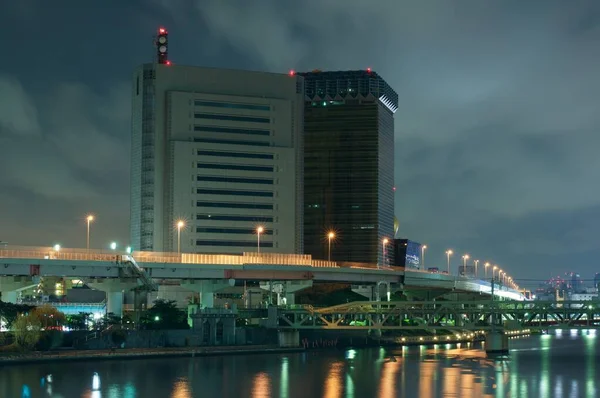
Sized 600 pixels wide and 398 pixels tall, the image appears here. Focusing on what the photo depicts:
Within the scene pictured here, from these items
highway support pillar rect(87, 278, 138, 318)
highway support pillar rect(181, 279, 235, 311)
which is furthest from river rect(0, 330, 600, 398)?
highway support pillar rect(181, 279, 235, 311)

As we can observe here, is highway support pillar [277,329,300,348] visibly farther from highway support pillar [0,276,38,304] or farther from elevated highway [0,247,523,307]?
highway support pillar [0,276,38,304]

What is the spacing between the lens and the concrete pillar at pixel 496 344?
571 feet

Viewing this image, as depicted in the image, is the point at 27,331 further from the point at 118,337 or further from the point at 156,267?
the point at 156,267

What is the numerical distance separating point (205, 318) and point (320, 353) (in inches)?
846

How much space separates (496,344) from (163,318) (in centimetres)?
5795

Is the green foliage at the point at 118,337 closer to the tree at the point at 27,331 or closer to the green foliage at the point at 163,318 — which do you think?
the green foliage at the point at 163,318

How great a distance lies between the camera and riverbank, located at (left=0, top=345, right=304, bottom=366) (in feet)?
447

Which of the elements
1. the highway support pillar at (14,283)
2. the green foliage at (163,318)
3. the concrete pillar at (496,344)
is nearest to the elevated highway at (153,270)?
the highway support pillar at (14,283)

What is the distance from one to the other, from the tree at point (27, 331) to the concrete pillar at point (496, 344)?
253ft

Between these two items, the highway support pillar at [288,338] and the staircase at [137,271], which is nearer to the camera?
the staircase at [137,271]

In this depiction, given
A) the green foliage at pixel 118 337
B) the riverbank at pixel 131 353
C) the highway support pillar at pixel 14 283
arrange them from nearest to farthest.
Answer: the riverbank at pixel 131 353, the highway support pillar at pixel 14 283, the green foliage at pixel 118 337

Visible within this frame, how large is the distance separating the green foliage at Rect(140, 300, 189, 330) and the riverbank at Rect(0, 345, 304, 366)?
743 centimetres

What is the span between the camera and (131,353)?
14688cm

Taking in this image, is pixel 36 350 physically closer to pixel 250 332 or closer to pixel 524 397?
pixel 250 332
